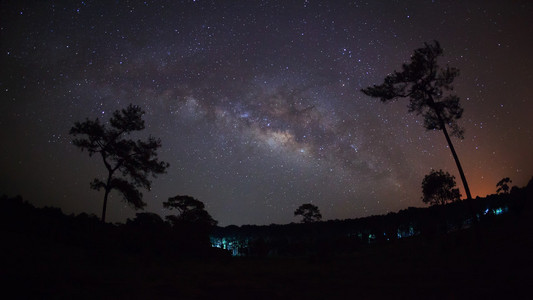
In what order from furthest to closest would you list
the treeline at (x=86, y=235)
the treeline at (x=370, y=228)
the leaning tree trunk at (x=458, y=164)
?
the treeline at (x=370, y=228) → the leaning tree trunk at (x=458, y=164) → the treeline at (x=86, y=235)

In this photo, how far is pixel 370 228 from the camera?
2781 inches

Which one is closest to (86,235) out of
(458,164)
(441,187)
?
(458,164)

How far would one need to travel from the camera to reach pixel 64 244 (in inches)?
639

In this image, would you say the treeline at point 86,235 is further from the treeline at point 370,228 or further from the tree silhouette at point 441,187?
the tree silhouette at point 441,187

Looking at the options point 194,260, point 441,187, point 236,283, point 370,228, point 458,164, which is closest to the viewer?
point 236,283

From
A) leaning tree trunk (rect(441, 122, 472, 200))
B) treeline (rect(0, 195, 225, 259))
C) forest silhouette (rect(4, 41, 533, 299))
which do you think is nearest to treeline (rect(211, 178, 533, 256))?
leaning tree trunk (rect(441, 122, 472, 200))

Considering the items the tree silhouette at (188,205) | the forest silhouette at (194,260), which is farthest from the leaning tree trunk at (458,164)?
the tree silhouette at (188,205)

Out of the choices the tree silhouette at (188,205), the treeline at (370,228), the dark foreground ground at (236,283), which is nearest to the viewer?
the dark foreground ground at (236,283)

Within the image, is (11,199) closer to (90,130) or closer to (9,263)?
(90,130)

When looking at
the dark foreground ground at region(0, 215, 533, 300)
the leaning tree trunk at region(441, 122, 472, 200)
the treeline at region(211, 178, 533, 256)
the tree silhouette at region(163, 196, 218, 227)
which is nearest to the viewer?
the dark foreground ground at region(0, 215, 533, 300)

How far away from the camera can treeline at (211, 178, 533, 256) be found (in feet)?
112

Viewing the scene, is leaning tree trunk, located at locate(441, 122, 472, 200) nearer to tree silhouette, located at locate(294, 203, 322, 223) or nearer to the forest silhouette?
the forest silhouette

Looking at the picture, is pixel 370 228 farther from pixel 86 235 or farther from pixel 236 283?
pixel 86 235

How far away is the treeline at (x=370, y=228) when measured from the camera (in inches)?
1342
